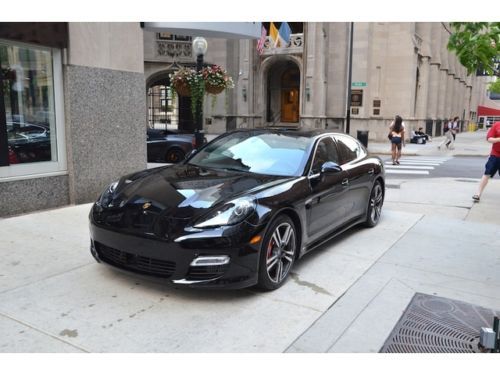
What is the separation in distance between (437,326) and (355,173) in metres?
2.74

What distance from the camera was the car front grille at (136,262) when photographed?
387 centimetres

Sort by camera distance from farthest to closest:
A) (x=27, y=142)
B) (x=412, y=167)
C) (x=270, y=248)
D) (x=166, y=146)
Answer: (x=412, y=167)
(x=166, y=146)
(x=27, y=142)
(x=270, y=248)

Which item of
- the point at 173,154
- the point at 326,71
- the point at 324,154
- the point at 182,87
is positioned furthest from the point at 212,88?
the point at 326,71

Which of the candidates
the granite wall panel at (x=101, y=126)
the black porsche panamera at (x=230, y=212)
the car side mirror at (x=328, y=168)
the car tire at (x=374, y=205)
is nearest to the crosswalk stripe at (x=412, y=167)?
the car tire at (x=374, y=205)

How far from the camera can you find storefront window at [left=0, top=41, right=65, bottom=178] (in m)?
6.76

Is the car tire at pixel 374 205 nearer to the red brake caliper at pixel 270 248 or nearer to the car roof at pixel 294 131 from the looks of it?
the car roof at pixel 294 131

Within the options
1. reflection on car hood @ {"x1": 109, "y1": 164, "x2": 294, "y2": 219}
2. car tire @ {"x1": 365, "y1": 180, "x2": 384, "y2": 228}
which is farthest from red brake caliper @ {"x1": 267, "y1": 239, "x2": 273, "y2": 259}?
car tire @ {"x1": 365, "y1": 180, "x2": 384, "y2": 228}

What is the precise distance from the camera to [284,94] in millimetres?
35469

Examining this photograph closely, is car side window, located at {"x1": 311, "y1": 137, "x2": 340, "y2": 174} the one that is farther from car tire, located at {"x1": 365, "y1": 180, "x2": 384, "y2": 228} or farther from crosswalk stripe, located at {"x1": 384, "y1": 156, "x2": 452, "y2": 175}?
crosswalk stripe, located at {"x1": 384, "y1": 156, "x2": 452, "y2": 175}

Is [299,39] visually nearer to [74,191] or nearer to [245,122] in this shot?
[245,122]

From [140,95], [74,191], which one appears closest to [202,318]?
[74,191]

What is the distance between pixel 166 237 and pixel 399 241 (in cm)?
361

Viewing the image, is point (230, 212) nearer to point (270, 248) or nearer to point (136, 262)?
point (270, 248)

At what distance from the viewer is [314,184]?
4.99 m
